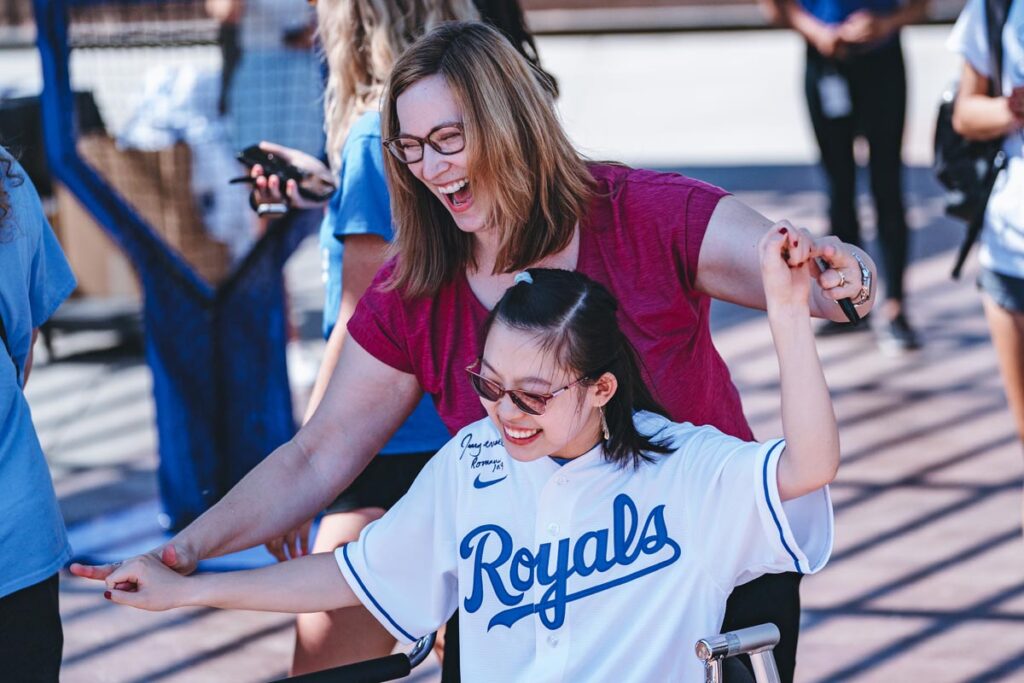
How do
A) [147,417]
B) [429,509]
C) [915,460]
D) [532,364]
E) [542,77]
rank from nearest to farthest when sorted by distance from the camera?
1. [532,364]
2. [429,509]
3. [542,77]
4. [915,460]
5. [147,417]

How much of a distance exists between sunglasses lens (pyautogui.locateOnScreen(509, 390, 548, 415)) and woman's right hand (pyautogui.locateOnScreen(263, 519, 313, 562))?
71 cm

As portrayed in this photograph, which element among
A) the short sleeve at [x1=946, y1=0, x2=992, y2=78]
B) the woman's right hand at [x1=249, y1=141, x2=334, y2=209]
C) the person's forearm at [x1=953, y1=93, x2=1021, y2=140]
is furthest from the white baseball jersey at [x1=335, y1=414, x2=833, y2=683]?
the short sleeve at [x1=946, y1=0, x2=992, y2=78]

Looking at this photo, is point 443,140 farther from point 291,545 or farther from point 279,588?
point 291,545

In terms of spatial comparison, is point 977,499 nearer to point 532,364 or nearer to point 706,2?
point 532,364

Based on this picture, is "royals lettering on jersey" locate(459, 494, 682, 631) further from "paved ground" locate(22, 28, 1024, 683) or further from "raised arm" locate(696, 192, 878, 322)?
"paved ground" locate(22, 28, 1024, 683)

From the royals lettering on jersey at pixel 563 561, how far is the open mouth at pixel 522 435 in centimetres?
14

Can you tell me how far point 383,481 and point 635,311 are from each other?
2.71ft

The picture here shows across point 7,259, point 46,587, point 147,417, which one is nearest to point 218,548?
point 46,587

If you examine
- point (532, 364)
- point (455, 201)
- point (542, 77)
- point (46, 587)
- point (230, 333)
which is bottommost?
point (230, 333)

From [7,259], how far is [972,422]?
144 inches

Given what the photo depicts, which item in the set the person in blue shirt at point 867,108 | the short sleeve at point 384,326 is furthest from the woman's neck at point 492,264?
the person in blue shirt at point 867,108

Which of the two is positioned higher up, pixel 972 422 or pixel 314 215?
pixel 314 215

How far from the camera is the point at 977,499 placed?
14.1 feet

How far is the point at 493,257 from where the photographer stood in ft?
7.08
